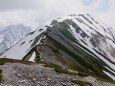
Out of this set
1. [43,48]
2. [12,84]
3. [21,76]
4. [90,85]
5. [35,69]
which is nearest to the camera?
[12,84]

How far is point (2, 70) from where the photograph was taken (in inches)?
1658

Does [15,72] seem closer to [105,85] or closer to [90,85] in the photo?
[90,85]

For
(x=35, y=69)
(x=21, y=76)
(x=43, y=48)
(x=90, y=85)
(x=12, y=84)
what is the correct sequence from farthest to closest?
(x=43, y=48) → (x=35, y=69) → (x=90, y=85) → (x=21, y=76) → (x=12, y=84)

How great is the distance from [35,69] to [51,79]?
5979mm

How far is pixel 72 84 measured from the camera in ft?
128

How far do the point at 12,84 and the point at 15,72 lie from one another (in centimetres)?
645

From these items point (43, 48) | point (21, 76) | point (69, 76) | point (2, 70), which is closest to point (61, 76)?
point (69, 76)

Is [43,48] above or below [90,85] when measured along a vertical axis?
above

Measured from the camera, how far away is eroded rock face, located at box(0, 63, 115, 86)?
1416 inches

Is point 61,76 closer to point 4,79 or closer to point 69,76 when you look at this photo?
point 69,76

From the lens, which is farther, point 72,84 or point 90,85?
point 90,85

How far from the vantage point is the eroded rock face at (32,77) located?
3597 cm

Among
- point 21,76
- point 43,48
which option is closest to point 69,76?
point 21,76

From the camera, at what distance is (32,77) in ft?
127
